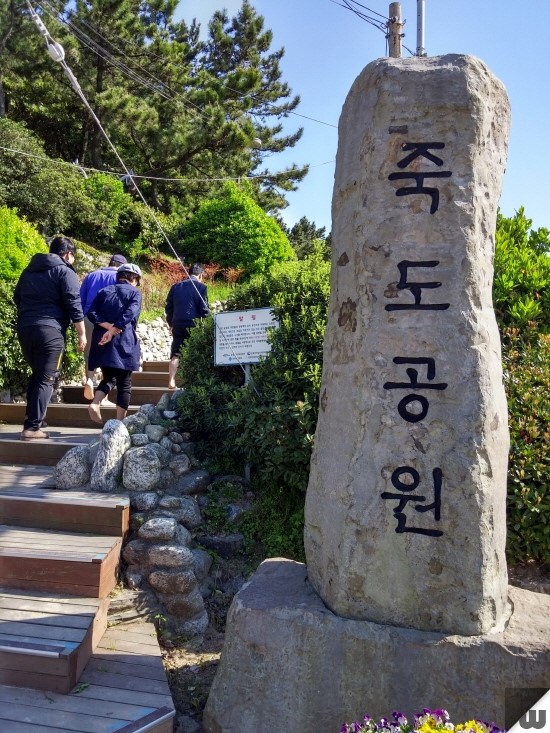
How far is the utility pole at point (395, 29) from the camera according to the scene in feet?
26.3

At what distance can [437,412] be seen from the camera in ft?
8.19

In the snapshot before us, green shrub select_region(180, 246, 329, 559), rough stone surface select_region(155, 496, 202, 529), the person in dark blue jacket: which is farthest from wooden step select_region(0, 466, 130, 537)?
the person in dark blue jacket

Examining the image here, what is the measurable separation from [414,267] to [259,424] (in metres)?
2.16

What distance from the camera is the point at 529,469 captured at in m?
3.77

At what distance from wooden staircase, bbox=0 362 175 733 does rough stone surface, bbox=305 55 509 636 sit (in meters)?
1.28

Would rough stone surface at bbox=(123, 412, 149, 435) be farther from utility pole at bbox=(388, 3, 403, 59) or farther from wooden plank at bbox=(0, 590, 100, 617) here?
utility pole at bbox=(388, 3, 403, 59)

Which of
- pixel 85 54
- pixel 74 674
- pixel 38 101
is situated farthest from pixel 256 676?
pixel 38 101

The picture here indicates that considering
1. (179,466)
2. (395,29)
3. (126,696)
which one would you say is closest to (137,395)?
(179,466)

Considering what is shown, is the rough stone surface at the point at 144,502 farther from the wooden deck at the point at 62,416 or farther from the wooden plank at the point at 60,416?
the wooden plank at the point at 60,416

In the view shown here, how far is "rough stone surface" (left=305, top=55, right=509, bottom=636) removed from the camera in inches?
97.3

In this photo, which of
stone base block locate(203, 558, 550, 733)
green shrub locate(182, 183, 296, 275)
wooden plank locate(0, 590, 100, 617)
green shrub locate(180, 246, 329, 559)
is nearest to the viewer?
stone base block locate(203, 558, 550, 733)

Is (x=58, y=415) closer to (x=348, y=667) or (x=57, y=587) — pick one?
(x=57, y=587)

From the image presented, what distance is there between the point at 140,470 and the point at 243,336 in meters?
1.44

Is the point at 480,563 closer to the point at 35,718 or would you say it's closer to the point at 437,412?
the point at 437,412
